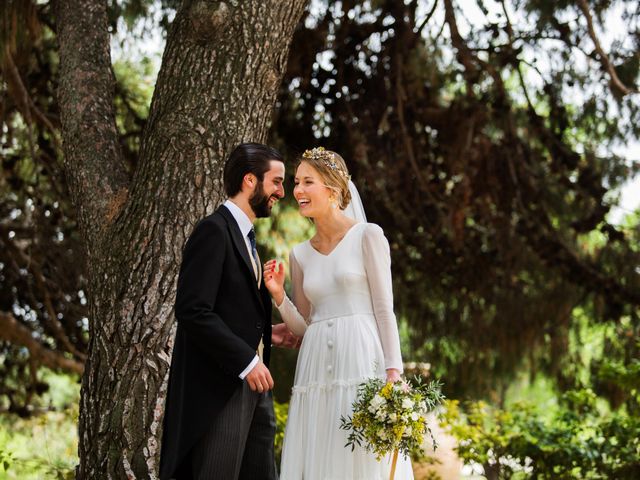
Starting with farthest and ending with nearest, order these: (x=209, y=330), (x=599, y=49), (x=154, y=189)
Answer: (x=599, y=49) → (x=154, y=189) → (x=209, y=330)

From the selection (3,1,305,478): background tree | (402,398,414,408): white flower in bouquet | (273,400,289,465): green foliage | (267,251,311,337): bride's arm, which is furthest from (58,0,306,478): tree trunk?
(273,400,289,465): green foliage

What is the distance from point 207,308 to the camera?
2631 mm

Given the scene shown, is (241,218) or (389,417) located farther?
(241,218)

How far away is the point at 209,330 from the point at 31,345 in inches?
180

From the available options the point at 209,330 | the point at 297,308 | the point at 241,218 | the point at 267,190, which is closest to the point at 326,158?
the point at 267,190

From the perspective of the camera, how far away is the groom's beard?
288 centimetres

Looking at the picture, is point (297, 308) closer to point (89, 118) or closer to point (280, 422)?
point (89, 118)

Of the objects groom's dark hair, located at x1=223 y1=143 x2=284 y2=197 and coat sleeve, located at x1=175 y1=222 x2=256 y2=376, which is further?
groom's dark hair, located at x1=223 y1=143 x2=284 y2=197

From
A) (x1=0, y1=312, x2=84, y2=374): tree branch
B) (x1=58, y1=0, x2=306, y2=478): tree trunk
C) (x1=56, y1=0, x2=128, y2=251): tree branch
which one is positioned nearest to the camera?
(x1=58, y1=0, x2=306, y2=478): tree trunk

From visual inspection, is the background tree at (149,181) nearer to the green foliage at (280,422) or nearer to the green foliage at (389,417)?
the green foliage at (389,417)

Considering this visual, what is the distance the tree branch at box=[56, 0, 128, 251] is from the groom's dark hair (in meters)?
1.15

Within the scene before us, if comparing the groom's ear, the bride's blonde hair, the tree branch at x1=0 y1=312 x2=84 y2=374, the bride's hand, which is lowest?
the bride's hand

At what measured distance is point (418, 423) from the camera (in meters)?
2.77

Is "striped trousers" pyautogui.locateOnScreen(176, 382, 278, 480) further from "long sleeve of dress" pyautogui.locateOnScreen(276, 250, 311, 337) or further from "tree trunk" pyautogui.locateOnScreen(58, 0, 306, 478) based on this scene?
"tree trunk" pyautogui.locateOnScreen(58, 0, 306, 478)
